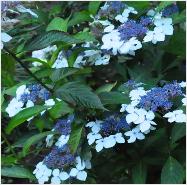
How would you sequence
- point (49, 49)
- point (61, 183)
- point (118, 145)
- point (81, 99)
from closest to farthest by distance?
point (81, 99) < point (61, 183) < point (118, 145) < point (49, 49)

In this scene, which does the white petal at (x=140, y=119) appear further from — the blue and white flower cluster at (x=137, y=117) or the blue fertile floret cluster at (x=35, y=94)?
the blue fertile floret cluster at (x=35, y=94)

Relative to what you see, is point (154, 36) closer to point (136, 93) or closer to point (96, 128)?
point (136, 93)

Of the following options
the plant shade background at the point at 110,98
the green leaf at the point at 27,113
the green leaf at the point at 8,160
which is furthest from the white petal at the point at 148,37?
the green leaf at the point at 8,160

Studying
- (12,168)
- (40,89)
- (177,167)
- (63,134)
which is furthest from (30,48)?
(177,167)

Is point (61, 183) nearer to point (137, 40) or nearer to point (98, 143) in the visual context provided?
point (98, 143)

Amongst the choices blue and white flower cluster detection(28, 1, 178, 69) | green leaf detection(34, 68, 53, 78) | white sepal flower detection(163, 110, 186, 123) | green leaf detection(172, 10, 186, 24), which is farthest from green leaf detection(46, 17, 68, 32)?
white sepal flower detection(163, 110, 186, 123)

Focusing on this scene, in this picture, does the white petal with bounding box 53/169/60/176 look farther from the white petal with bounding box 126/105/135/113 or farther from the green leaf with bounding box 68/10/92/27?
the green leaf with bounding box 68/10/92/27
